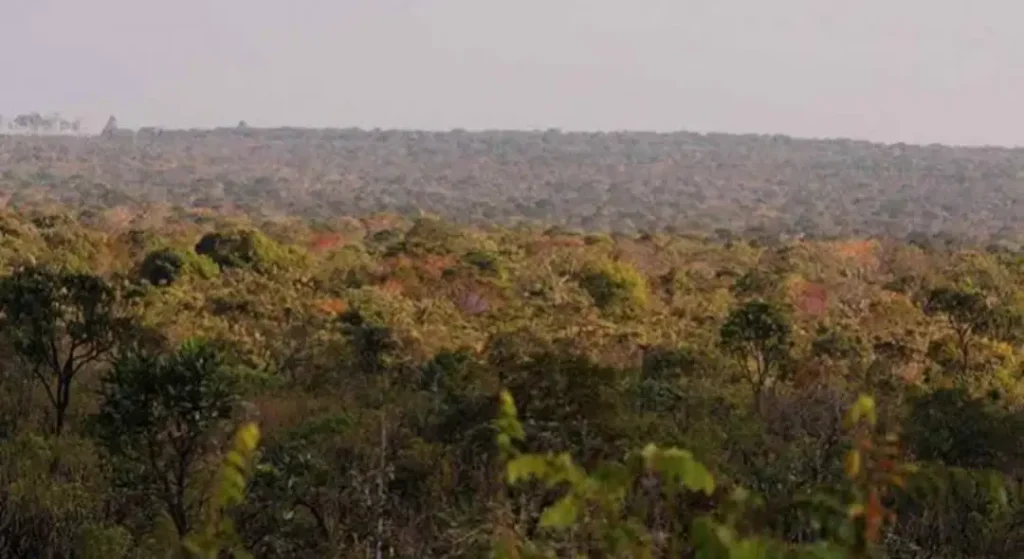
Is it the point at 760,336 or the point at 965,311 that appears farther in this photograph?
the point at 965,311

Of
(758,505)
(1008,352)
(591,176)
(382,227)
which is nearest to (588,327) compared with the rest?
(1008,352)

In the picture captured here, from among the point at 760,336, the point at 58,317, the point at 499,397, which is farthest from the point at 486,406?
the point at 499,397

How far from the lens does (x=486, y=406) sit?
12906 mm

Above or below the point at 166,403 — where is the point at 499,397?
above

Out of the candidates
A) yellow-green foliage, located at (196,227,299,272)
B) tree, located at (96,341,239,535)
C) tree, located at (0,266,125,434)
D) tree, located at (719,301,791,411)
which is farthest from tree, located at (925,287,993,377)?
yellow-green foliage, located at (196,227,299,272)

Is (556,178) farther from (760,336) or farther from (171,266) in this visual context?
(760,336)

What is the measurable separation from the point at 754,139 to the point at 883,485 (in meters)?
153

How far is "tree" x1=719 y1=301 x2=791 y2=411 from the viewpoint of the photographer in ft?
59.5

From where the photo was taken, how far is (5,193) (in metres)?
74.5

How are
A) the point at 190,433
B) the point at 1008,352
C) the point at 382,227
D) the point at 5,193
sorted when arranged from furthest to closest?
the point at 5,193
the point at 382,227
the point at 1008,352
the point at 190,433

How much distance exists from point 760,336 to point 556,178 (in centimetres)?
9577

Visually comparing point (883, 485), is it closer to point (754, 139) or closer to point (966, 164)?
point (966, 164)

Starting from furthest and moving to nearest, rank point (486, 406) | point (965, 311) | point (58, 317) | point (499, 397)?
point (965, 311) → point (58, 317) → point (486, 406) → point (499, 397)

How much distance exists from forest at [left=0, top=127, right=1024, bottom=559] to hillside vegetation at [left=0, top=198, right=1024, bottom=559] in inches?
1.2
